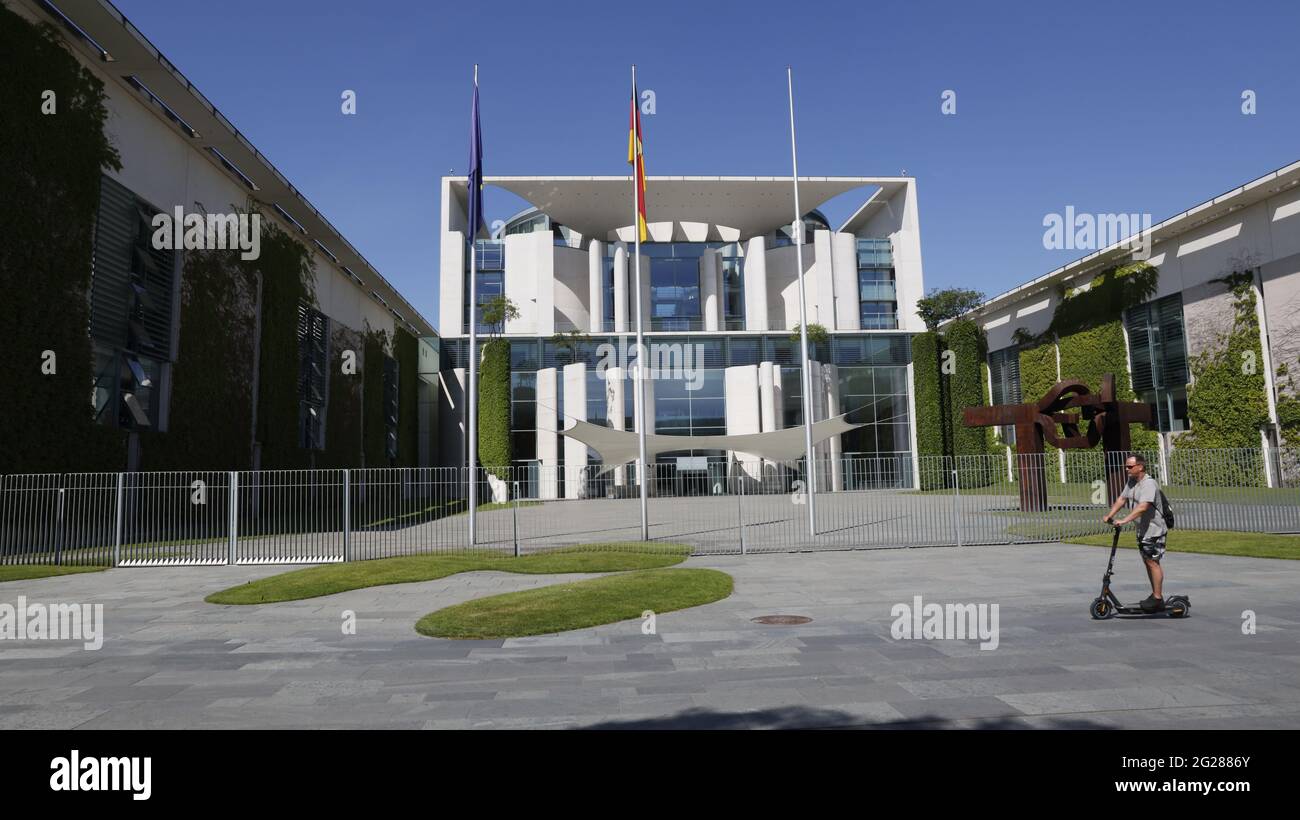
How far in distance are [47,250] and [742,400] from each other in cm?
3080

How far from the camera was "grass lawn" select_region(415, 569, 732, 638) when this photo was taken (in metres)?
7.99

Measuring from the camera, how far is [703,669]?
19.7 ft

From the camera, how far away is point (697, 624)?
26.5ft

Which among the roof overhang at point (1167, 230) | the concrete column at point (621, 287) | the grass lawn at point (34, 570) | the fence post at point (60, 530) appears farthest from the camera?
the concrete column at point (621, 287)

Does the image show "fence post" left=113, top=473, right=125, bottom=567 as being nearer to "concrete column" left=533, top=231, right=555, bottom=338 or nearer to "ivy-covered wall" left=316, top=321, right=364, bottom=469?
"ivy-covered wall" left=316, top=321, right=364, bottom=469

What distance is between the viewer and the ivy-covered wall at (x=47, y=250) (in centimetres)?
1684

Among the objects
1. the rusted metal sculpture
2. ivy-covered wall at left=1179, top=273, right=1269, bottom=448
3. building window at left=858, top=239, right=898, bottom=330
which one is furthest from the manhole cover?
building window at left=858, top=239, right=898, bottom=330

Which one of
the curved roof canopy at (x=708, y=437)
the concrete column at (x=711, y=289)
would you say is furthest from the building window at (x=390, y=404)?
the concrete column at (x=711, y=289)

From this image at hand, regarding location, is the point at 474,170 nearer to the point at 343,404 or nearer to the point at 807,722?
the point at 807,722

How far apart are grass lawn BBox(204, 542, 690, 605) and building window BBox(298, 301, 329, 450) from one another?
20.3 meters

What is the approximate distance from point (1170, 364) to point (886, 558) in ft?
79.9

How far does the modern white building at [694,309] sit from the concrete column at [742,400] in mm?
82

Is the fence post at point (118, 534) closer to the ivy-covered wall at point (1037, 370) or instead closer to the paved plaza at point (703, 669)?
the paved plaza at point (703, 669)
